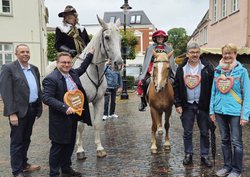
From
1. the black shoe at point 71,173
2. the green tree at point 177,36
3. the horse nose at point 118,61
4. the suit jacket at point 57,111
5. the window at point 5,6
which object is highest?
the green tree at point 177,36

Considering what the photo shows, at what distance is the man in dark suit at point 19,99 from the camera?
4707 millimetres

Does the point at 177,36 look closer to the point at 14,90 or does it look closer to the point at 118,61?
the point at 118,61

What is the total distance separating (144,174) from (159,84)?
1.60m

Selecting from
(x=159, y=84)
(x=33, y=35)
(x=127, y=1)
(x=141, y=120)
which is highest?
(x=127, y=1)

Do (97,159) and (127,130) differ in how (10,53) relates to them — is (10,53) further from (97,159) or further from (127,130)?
(97,159)

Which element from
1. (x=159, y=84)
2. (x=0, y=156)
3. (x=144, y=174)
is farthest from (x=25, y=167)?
(x=159, y=84)

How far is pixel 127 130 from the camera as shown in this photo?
29.3ft

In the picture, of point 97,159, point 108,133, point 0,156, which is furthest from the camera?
point 108,133

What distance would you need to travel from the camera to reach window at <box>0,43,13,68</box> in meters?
20.6

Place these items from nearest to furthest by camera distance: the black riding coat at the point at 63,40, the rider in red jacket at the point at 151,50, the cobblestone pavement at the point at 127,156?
the cobblestone pavement at the point at 127,156
the black riding coat at the point at 63,40
the rider in red jacket at the point at 151,50

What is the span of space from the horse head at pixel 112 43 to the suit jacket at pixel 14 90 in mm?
1533

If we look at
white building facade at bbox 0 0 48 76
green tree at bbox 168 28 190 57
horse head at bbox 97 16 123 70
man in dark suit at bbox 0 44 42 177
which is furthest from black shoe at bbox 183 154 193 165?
green tree at bbox 168 28 190 57

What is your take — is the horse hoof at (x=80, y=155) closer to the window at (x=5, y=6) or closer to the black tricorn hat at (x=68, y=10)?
the black tricorn hat at (x=68, y=10)

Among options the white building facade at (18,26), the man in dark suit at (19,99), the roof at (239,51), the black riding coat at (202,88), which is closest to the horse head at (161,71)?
the black riding coat at (202,88)
